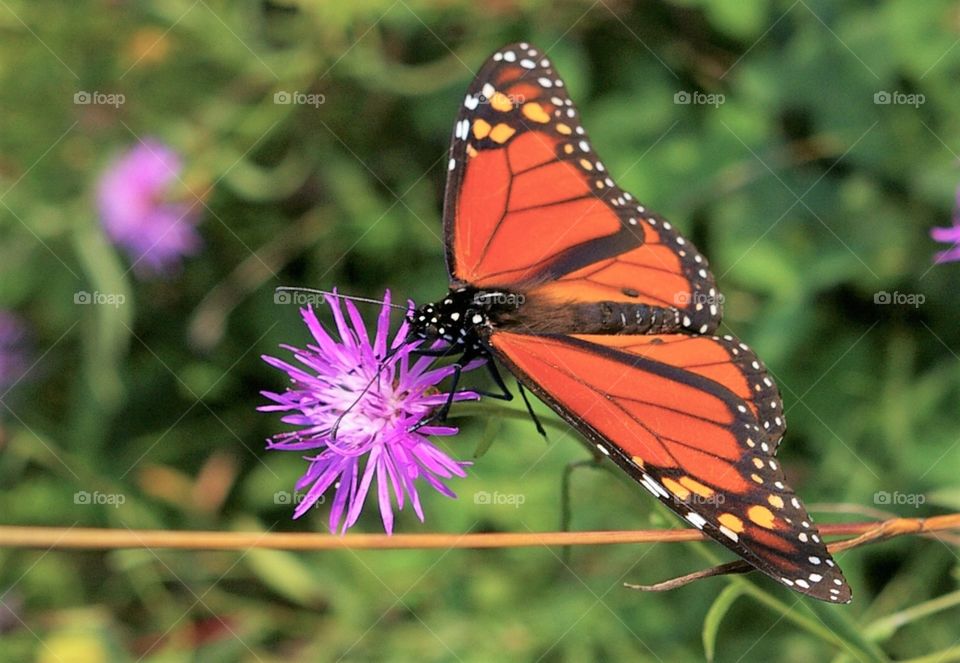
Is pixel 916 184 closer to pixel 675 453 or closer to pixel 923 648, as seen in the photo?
pixel 923 648

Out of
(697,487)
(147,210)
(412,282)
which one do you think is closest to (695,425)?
(697,487)

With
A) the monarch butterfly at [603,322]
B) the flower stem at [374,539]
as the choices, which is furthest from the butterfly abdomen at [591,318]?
the flower stem at [374,539]

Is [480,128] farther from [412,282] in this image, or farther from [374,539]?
[412,282]

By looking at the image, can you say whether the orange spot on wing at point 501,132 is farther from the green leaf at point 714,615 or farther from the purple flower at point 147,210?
the purple flower at point 147,210

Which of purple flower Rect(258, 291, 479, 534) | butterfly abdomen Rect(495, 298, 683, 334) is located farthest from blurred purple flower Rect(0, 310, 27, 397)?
butterfly abdomen Rect(495, 298, 683, 334)

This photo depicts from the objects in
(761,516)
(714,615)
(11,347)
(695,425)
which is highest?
(11,347)

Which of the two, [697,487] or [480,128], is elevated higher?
[480,128]
